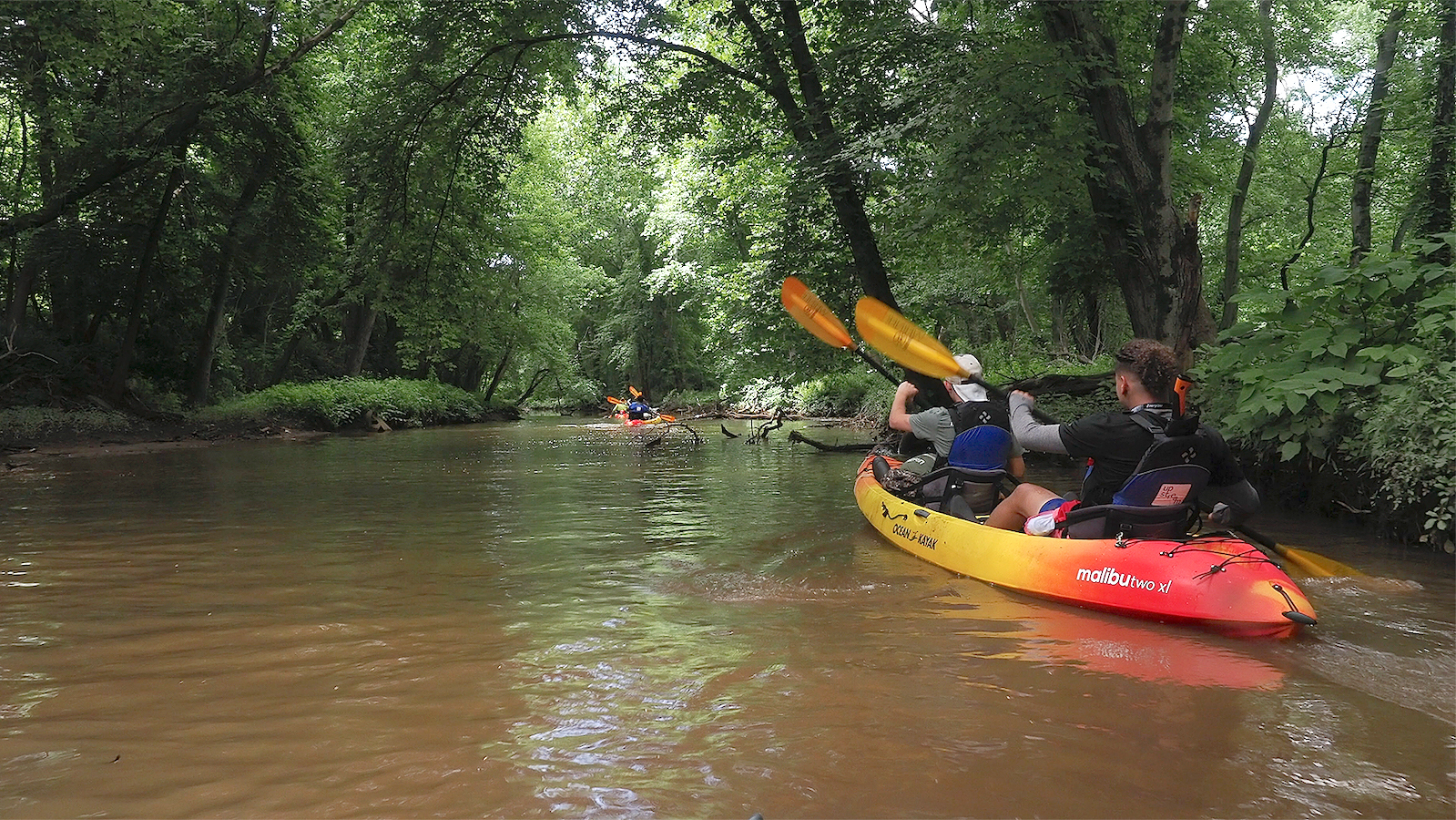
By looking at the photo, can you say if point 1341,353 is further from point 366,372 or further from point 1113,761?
point 366,372

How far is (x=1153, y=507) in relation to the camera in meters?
4.50

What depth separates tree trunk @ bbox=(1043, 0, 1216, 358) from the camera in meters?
8.77

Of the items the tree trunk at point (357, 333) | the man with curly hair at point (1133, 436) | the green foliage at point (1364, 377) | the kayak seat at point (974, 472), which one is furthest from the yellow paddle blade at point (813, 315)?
the tree trunk at point (357, 333)

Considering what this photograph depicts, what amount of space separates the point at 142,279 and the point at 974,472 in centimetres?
1623

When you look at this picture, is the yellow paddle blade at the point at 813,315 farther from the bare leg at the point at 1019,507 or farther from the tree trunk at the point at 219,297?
the tree trunk at the point at 219,297

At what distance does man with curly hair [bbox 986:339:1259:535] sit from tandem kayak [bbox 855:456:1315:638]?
0.26 metres

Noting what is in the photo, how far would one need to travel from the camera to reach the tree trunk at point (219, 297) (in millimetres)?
16888

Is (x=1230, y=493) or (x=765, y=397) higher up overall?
(x=765, y=397)

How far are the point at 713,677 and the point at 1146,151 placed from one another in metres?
8.14

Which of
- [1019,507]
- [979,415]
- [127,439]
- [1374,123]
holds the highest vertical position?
[1374,123]

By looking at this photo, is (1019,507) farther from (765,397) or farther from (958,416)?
(765,397)

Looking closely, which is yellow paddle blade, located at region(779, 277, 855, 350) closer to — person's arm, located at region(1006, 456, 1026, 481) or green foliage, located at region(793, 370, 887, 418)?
person's arm, located at region(1006, 456, 1026, 481)

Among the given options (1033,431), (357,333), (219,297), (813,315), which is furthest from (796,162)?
(357,333)

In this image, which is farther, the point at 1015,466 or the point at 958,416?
the point at 1015,466
